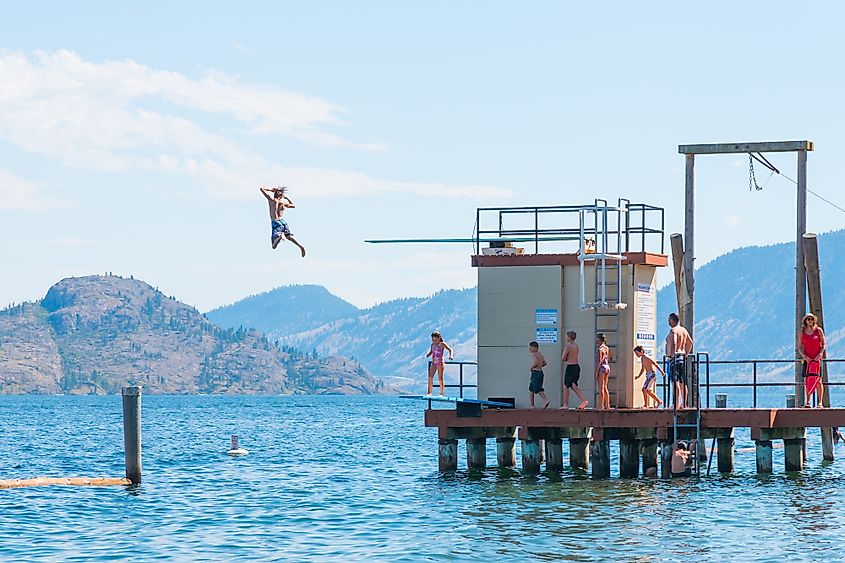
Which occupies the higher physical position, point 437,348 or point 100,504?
point 437,348

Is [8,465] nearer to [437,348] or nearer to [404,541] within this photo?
[437,348]

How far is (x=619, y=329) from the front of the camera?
37.1m

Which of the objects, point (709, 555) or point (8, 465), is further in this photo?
point (8, 465)

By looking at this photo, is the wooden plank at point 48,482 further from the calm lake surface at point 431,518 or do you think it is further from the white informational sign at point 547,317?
the white informational sign at point 547,317

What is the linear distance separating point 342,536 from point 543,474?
35.3 feet

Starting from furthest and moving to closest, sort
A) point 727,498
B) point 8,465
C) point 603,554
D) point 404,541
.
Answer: point 8,465 < point 727,498 < point 404,541 < point 603,554

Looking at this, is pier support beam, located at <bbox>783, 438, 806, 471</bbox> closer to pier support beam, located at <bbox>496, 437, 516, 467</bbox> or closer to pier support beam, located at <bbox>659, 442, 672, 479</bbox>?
pier support beam, located at <bbox>659, 442, 672, 479</bbox>

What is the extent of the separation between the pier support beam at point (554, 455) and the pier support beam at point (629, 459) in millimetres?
1736

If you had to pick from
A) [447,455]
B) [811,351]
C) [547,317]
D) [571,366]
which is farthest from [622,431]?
[447,455]

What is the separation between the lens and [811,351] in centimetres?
3716

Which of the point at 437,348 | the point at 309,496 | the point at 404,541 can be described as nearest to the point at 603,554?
the point at 404,541

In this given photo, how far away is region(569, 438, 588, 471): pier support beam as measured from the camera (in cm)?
3834

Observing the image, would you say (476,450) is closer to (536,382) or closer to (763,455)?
(536,382)

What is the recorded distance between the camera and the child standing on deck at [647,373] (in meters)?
36.7
